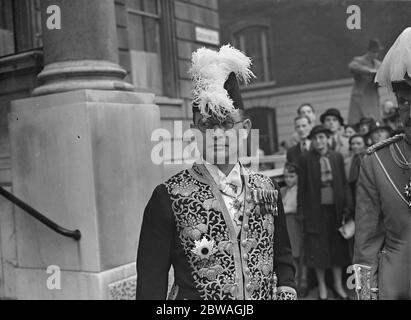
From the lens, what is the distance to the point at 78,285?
4.74m

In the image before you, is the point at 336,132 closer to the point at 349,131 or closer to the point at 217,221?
the point at 349,131

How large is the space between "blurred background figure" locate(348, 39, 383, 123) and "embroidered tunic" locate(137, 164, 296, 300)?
7389mm

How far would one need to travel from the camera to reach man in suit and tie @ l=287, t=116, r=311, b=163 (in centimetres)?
691

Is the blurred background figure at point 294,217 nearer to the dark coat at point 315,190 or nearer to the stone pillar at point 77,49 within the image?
the dark coat at point 315,190

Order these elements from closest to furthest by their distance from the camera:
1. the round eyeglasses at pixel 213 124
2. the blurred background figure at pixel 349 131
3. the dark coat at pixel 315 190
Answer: the round eyeglasses at pixel 213 124
the dark coat at pixel 315 190
the blurred background figure at pixel 349 131

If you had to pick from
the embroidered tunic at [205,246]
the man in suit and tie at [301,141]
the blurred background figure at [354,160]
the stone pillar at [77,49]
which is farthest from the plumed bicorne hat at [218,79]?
the man in suit and tie at [301,141]

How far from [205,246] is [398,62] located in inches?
52.7

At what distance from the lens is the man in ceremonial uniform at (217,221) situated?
2.50 metres

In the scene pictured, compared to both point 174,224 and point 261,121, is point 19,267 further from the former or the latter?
point 261,121

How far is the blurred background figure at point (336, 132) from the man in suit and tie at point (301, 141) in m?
0.31

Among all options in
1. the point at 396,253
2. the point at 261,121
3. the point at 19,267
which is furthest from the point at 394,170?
the point at 261,121

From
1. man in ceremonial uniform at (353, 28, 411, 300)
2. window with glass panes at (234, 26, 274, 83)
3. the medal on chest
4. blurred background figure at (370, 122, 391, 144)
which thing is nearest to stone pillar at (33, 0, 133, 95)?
man in ceremonial uniform at (353, 28, 411, 300)

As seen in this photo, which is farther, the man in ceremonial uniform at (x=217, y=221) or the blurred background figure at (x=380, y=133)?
the blurred background figure at (x=380, y=133)

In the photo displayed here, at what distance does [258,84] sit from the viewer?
21.2 m
